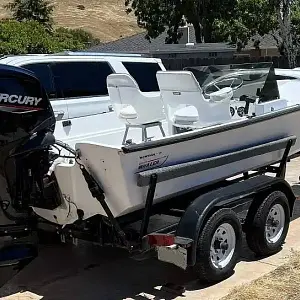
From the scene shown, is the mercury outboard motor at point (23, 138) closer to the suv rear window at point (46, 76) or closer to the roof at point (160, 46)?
the suv rear window at point (46, 76)

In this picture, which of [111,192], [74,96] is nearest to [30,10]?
[74,96]

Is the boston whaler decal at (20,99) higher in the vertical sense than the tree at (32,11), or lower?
lower

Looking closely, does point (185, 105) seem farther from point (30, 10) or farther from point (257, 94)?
point (30, 10)

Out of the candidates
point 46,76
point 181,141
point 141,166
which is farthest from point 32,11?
point 141,166

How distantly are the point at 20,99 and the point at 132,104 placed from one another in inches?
97.5

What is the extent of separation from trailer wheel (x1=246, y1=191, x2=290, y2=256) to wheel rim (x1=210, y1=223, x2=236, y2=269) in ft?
1.18

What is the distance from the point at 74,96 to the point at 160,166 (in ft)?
12.6

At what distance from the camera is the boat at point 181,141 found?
194 inches

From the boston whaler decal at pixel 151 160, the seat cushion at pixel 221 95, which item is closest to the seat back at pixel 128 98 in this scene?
the seat cushion at pixel 221 95

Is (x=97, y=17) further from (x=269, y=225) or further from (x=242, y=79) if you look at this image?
(x=269, y=225)

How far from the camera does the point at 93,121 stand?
7145mm

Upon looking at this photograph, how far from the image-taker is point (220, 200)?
5523mm

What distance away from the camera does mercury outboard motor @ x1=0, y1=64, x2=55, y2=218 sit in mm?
4781

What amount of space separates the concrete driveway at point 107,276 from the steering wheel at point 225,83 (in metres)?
2.09
